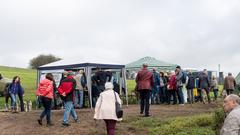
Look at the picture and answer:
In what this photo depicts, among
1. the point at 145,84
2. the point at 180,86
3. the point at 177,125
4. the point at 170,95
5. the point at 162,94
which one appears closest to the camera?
the point at 177,125

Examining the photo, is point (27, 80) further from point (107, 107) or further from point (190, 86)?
point (107, 107)

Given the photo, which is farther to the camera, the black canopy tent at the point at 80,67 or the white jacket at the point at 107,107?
the black canopy tent at the point at 80,67

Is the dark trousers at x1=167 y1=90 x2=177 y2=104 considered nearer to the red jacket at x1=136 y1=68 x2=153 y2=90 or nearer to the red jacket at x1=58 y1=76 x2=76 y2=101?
the red jacket at x1=136 y1=68 x2=153 y2=90

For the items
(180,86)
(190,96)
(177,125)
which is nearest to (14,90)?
(180,86)

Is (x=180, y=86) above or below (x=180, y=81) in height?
below

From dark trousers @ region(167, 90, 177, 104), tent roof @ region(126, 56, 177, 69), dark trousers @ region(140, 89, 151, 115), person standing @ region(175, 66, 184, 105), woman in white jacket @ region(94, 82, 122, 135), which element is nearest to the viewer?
woman in white jacket @ region(94, 82, 122, 135)

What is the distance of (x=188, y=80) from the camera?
73.9 feet

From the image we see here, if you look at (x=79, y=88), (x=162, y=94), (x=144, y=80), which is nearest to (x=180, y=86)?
(x=162, y=94)

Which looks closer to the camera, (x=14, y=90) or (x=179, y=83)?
(x=14, y=90)

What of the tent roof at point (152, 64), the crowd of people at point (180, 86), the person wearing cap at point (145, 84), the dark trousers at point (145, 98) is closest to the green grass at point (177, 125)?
the dark trousers at point (145, 98)

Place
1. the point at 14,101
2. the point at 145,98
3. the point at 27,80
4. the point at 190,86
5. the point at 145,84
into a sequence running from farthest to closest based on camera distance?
the point at 27,80, the point at 190,86, the point at 14,101, the point at 145,98, the point at 145,84

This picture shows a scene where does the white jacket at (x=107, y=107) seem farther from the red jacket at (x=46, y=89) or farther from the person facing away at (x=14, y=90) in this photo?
the person facing away at (x=14, y=90)

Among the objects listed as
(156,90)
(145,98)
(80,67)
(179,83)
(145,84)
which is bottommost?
(145,98)

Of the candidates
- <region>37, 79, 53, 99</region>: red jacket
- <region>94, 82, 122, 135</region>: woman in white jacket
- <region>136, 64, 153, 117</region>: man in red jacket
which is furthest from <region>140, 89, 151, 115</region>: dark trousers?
<region>94, 82, 122, 135</region>: woman in white jacket
